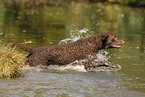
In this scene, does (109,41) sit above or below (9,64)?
above

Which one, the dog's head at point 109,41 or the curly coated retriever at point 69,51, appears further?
the dog's head at point 109,41

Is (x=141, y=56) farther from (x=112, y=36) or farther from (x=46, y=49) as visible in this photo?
(x=46, y=49)

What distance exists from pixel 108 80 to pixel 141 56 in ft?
11.8

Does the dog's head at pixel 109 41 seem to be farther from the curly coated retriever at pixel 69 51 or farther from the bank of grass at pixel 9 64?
the bank of grass at pixel 9 64

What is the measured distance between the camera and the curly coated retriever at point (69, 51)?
8.47 metres

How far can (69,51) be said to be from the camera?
850 centimetres

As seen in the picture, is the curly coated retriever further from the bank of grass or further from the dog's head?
the bank of grass

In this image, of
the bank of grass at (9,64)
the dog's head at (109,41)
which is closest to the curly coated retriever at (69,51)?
the dog's head at (109,41)

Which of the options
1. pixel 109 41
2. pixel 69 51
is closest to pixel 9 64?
pixel 69 51

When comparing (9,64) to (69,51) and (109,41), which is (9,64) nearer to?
(69,51)

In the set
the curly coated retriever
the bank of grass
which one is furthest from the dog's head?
the bank of grass

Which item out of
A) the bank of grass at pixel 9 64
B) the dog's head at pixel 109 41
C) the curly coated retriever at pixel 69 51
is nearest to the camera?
the bank of grass at pixel 9 64

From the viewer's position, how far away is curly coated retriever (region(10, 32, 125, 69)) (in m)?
8.47

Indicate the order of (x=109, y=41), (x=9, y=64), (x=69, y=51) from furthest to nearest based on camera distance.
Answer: (x=109, y=41)
(x=69, y=51)
(x=9, y=64)
